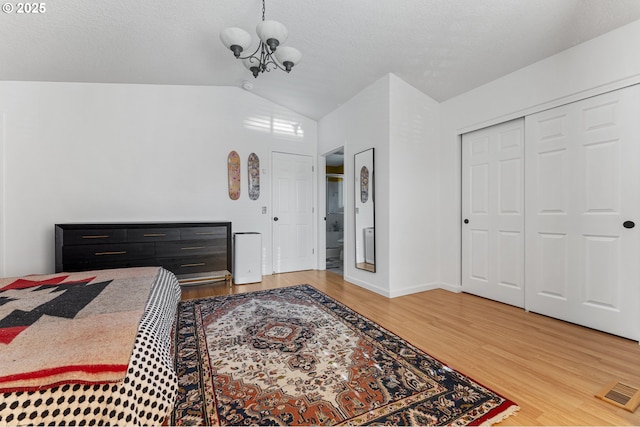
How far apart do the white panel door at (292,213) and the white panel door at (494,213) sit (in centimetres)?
251

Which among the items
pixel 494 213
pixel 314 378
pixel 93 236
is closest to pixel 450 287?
pixel 494 213

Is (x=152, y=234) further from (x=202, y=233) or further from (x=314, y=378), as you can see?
(x=314, y=378)

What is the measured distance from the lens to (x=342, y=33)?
9.05 ft

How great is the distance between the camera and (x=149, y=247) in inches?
136

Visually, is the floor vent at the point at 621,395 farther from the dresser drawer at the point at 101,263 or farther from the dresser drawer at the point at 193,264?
the dresser drawer at the point at 101,263

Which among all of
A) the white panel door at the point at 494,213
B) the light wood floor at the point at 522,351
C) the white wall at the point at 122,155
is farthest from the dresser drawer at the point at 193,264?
the white panel door at the point at 494,213

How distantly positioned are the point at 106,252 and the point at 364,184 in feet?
10.9

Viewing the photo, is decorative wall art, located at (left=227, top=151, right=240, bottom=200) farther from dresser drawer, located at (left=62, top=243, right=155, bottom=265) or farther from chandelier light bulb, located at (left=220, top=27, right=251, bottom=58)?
chandelier light bulb, located at (left=220, top=27, right=251, bottom=58)

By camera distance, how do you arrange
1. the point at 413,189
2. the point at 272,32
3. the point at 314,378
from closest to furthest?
the point at 314,378 → the point at 272,32 → the point at 413,189

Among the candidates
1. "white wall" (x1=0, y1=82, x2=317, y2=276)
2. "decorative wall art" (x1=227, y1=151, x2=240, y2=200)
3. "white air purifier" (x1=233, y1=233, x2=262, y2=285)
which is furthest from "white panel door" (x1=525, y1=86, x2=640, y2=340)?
"decorative wall art" (x1=227, y1=151, x2=240, y2=200)

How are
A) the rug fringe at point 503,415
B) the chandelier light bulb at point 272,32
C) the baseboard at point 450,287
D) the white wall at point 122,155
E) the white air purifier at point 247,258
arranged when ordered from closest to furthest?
1. the rug fringe at point 503,415
2. the chandelier light bulb at point 272,32
3. the white wall at point 122,155
4. the baseboard at point 450,287
5. the white air purifier at point 247,258

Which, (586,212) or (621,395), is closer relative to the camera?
(621,395)

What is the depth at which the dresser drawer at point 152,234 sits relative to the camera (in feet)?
11.1

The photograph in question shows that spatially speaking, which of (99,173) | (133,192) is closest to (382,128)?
(133,192)
